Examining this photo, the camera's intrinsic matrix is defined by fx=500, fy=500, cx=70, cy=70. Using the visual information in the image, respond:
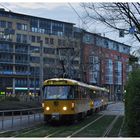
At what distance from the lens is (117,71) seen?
528 ft

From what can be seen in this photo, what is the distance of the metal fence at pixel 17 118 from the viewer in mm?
27853

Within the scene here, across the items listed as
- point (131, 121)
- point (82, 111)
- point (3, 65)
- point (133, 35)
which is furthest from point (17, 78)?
point (131, 121)

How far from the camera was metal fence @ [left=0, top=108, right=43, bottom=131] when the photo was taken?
91.4ft

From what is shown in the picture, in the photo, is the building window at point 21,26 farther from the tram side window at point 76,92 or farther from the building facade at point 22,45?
the tram side window at point 76,92

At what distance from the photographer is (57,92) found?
30.4m

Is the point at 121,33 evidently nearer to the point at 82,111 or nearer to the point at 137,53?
the point at 137,53

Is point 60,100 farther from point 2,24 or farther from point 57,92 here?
point 2,24

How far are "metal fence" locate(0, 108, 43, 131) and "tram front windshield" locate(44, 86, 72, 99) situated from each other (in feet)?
6.37

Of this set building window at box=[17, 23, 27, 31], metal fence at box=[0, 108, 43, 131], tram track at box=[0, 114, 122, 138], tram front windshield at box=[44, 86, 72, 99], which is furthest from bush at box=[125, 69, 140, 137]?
building window at box=[17, 23, 27, 31]

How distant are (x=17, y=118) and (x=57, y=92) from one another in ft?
13.7

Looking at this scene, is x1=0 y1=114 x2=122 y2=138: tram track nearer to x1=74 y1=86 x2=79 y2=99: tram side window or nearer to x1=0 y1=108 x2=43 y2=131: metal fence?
x1=0 y1=108 x2=43 y2=131: metal fence

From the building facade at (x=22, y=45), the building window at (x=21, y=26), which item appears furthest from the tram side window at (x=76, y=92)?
the building window at (x=21, y=26)

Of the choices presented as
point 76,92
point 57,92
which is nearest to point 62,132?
point 57,92

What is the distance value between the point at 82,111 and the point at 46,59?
92425mm
